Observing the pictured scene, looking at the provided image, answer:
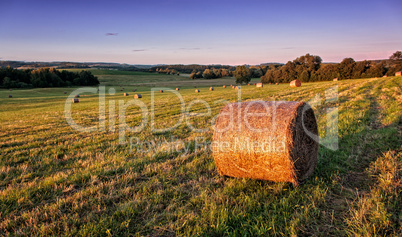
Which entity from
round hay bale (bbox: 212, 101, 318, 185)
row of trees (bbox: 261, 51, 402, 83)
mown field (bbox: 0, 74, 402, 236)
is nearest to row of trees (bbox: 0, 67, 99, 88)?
row of trees (bbox: 261, 51, 402, 83)

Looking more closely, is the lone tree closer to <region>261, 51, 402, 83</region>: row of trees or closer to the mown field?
<region>261, 51, 402, 83</region>: row of trees

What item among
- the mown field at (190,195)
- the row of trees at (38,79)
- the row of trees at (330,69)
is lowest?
the mown field at (190,195)

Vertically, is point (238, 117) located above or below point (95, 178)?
above

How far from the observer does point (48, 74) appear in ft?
219

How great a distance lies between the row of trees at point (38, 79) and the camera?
62.0 metres

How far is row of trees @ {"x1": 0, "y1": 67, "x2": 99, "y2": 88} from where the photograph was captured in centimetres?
6198

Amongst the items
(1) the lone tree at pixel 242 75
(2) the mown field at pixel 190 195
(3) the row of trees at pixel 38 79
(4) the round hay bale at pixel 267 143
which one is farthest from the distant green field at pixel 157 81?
(4) the round hay bale at pixel 267 143

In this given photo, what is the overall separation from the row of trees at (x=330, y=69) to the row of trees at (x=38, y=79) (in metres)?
65.7

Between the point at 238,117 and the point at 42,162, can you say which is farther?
the point at 42,162

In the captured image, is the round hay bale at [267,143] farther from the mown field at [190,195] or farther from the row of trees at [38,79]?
the row of trees at [38,79]

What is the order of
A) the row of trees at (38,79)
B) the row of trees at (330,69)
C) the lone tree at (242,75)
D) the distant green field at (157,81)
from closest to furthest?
the row of trees at (330,69) → the row of trees at (38,79) → the distant green field at (157,81) → the lone tree at (242,75)

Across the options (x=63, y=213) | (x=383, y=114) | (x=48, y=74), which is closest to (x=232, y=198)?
(x=63, y=213)

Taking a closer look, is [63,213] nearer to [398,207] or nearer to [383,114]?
[398,207]

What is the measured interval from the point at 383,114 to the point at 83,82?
268ft
